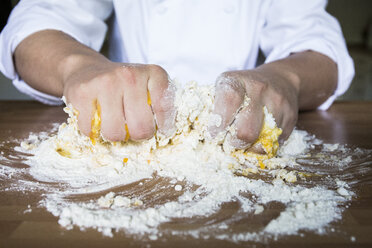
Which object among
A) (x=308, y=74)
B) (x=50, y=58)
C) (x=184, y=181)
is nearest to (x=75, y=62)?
(x=50, y=58)

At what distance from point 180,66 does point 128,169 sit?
45 centimetres

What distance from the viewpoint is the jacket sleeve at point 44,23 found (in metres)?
0.73

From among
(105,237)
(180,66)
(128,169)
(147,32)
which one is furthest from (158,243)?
(147,32)

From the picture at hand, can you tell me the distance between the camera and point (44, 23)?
73 cm

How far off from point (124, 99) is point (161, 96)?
5 cm

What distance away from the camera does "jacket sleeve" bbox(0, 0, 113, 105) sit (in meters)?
0.73

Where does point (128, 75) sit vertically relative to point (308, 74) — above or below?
above

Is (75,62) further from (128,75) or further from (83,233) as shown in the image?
(83,233)

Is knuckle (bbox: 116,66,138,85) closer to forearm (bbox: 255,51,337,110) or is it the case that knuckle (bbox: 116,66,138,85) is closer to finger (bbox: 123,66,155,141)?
finger (bbox: 123,66,155,141)

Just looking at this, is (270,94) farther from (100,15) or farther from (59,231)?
(100,15)

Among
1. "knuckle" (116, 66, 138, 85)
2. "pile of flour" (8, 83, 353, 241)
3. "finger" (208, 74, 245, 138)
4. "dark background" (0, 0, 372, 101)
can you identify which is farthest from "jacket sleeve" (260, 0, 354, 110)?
"dark background" (0, 0, 372, 101)

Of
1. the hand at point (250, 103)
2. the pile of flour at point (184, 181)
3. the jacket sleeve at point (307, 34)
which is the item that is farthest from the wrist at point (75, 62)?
the jacket sleeve at point (307, 34)

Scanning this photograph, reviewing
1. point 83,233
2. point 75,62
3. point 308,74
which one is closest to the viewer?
point 83,233

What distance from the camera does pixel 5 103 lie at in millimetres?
875
